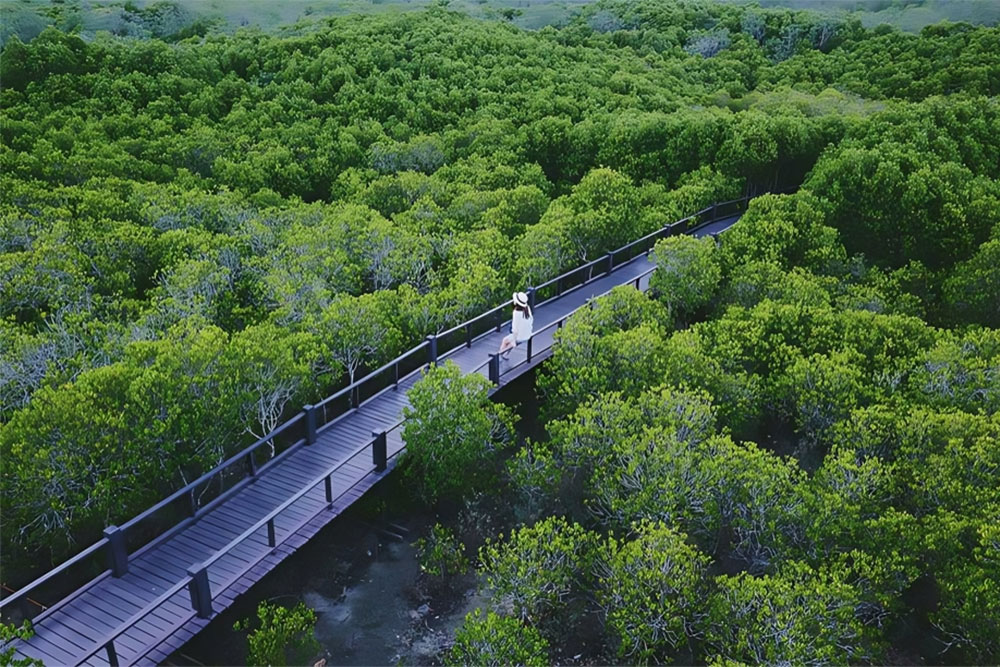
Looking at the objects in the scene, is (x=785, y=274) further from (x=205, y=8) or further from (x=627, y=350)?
(x=205, y=8)

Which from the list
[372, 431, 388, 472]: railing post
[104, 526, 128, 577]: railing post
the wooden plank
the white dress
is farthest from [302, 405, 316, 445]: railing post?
the wooden plank

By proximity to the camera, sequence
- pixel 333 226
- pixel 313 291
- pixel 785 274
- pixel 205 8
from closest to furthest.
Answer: pixel 313 291, pixel 785 274, pixel 333 226, pixel 205 8

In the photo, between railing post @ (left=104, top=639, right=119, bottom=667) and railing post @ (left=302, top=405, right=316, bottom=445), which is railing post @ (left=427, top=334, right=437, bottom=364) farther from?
railing post @ (left=104, top=639, right=119, bottom=667)

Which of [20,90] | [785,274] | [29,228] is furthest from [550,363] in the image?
[20,90]

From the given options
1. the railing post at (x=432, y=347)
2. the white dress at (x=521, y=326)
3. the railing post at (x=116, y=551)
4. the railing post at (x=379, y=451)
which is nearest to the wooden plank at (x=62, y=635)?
the railing post at (x=116, y=551)

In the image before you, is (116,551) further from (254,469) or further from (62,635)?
(254,469)

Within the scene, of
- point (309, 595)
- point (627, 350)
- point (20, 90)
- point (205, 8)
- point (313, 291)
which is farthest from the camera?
point (205, 8)
